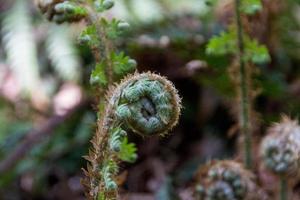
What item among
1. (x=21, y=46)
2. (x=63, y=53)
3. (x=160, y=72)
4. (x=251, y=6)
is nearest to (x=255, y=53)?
(x=251, y=6)

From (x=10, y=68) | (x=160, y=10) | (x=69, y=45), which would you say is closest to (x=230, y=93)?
(x=160, y=10)

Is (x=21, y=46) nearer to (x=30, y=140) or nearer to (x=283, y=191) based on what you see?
(x=30, y=140)

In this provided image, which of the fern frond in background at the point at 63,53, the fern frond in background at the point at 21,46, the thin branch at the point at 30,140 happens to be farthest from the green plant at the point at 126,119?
the fern frond in background at the point at 21,46

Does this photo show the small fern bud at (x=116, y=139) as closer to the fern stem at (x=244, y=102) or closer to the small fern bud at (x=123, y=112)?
the small fern bud at (x=123, y=112)

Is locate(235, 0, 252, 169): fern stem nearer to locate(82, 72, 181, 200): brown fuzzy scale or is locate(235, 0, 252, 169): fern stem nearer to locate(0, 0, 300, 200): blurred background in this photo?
locate(0, 0, 300, 200): blurred background

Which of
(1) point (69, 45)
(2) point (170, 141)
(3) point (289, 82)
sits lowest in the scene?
(2) point (170, 141)

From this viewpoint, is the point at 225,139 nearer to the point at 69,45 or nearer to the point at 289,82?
the point at 289,82
